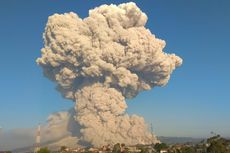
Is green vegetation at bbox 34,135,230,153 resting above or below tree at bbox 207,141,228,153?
above

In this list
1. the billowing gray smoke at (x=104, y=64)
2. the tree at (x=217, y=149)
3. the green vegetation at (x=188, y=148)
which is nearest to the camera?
the tree at (x=217, y=149)

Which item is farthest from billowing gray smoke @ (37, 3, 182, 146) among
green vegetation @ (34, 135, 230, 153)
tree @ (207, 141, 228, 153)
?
tree @ (207, 141, 228, 153)

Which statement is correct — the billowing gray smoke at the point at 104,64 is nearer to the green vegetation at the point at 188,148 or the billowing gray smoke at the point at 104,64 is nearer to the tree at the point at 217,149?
the green vegetation at the point at 188,148

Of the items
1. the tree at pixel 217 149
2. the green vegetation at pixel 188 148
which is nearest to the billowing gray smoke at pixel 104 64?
the green vegetation at pixel 188 148

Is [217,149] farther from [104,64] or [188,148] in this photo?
[104,64]


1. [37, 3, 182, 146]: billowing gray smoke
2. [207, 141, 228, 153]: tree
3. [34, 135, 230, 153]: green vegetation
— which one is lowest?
[207, 141, 228, 153]: tree

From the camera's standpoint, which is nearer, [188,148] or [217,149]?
[217,149]

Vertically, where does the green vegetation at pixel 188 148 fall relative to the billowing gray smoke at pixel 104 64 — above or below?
below

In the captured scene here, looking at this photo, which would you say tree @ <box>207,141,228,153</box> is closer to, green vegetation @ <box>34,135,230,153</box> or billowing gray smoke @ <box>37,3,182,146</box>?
green vegetation @ <box>34,135,230,153</box>

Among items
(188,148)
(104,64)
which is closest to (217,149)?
(188,148)
